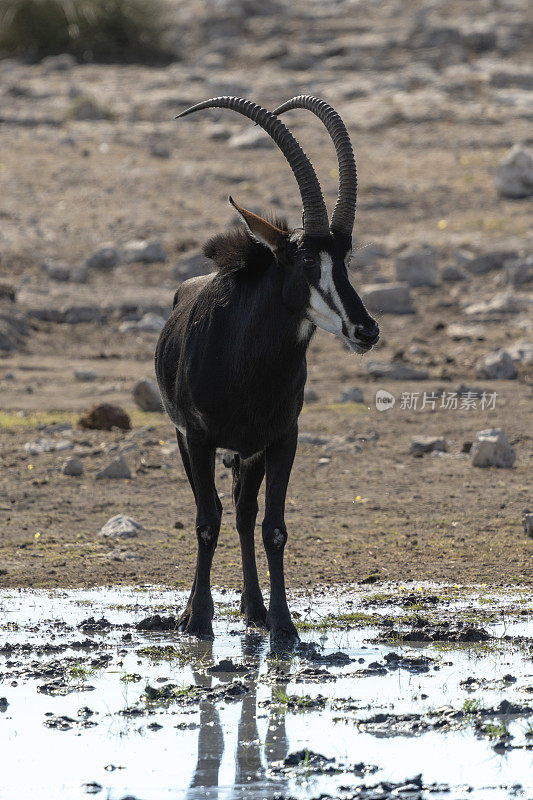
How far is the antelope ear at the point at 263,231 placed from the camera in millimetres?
6441

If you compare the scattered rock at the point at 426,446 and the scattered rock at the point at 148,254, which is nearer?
the scattered rock at the point at 426,446

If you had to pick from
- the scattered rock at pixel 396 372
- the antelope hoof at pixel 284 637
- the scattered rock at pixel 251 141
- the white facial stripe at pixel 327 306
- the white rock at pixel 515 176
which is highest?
the scattered rock at pixel 251 141

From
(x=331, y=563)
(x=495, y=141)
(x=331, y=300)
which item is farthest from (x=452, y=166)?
(x=331, y=300)

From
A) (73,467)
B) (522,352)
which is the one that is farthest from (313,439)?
(522,352)

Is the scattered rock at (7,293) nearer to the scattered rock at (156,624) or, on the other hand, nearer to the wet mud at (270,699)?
the wet mud at (270,699)

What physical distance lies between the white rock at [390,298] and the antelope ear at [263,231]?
1036 centimetres

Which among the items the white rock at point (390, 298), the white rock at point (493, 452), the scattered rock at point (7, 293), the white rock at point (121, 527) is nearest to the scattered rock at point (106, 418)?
the white rock at point (121, 527)

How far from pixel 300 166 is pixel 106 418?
5920 millimetres

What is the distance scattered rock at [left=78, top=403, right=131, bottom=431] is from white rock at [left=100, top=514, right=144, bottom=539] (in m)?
2.93

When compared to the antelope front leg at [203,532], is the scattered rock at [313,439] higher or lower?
lower

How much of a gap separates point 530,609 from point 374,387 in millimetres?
6740

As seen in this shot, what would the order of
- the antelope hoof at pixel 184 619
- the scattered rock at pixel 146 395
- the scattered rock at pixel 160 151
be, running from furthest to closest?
the scattered rock at pixel 160 151 < the scattered rock at pixel 146 395 < the antelope hoof at pixel 184 619

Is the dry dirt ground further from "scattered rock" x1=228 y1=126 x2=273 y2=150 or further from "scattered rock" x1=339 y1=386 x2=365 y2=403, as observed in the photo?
"scattered rock" x1=339 y1=386 x2=365 y2=403

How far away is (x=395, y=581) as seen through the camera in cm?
799
